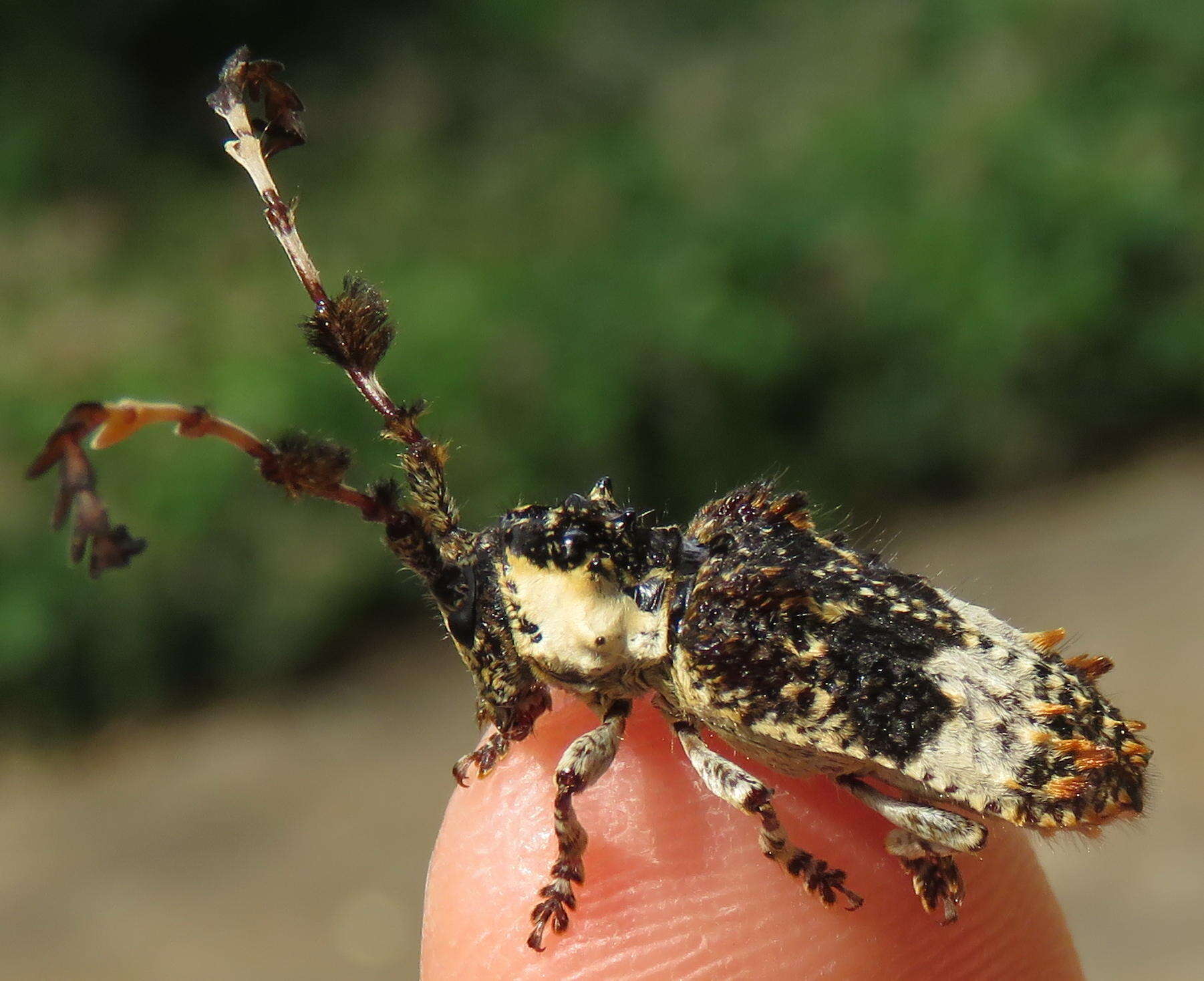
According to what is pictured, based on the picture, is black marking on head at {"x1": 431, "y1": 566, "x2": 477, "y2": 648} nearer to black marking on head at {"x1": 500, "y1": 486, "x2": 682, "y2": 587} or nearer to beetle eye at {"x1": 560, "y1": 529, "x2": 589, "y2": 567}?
black marking on head at {"x1": 500, "y1": 486, "x2": 682, "y2": 587}

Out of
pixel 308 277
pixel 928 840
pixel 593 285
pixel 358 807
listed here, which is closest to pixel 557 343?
pixel 593 285

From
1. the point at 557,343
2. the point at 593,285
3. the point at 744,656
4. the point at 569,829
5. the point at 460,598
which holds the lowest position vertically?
the point at 569,829

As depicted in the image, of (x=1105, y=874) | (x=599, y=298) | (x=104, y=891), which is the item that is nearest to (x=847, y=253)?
(x=599, y=298)

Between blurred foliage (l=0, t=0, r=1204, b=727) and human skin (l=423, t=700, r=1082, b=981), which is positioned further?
blurred foliage (l=0, t=0, r=1204, b=727)

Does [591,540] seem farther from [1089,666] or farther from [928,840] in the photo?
[1089,666]

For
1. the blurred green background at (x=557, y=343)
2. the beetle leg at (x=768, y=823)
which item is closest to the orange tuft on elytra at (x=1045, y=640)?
the beetle leg at (x=768, y=823)

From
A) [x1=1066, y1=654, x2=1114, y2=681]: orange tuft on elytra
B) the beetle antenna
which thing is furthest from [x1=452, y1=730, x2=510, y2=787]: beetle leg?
[x1=1066, y1=654, x2=1114, y2=681]: orange tuft on elytra
